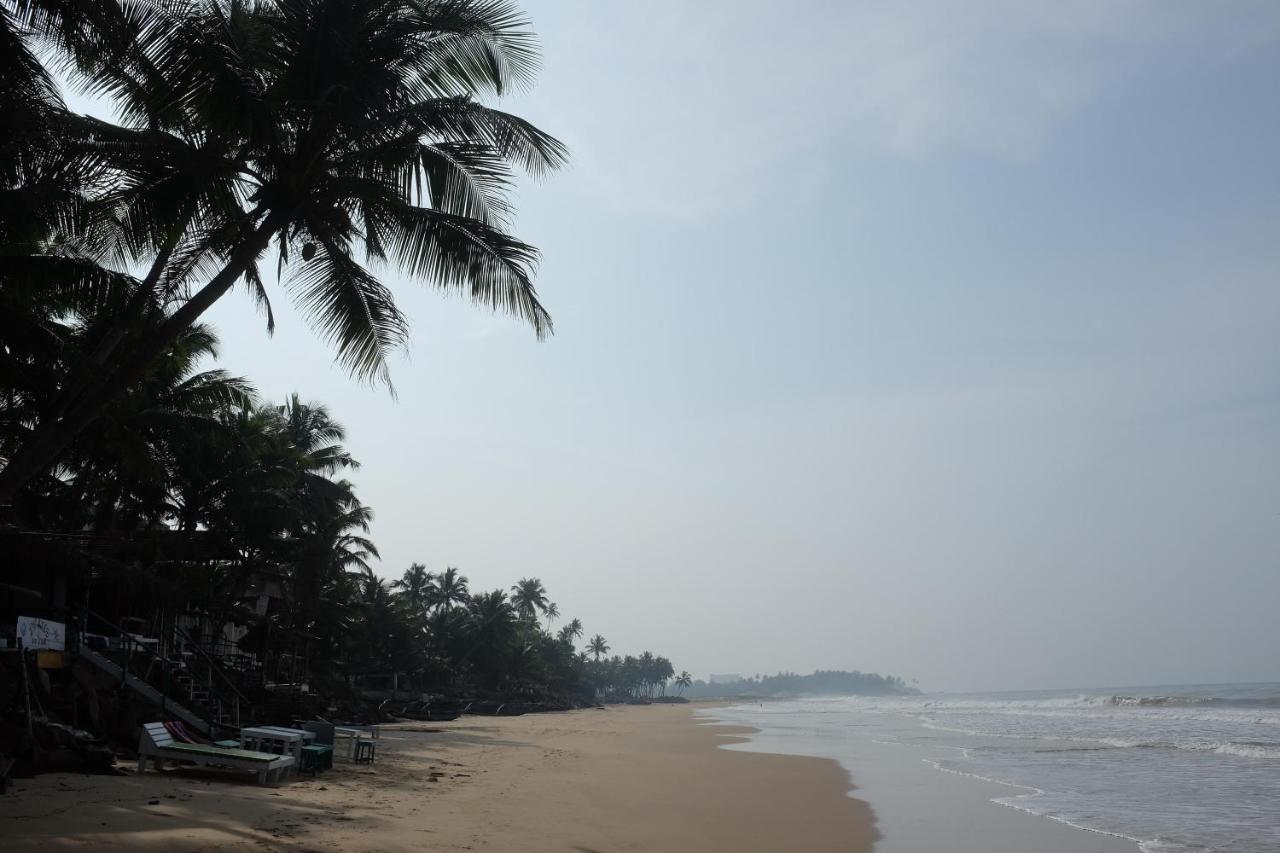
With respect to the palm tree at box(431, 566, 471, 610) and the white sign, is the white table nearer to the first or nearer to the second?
the white sign

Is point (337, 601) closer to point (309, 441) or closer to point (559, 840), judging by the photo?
point (309, 441)

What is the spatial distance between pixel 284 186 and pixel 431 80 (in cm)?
218

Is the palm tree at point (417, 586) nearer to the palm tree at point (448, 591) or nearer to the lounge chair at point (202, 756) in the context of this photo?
the palm tree at point (448, 591)

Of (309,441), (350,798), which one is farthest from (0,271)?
(309,441)

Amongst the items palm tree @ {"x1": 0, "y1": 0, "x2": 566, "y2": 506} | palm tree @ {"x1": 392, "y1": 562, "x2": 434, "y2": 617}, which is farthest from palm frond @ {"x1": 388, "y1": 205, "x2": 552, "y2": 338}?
palm tree @ {"x1": 392, "y1": 562, "x2": 434, "y2": 617}

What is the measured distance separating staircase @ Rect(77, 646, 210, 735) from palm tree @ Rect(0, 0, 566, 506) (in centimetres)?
601

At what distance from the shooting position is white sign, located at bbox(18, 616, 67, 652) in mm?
11836

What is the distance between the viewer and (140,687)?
45.5 ft

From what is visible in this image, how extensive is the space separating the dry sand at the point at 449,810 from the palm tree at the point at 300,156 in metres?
3.01

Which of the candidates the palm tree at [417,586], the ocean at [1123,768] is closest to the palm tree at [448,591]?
the palm tree at [417,586]

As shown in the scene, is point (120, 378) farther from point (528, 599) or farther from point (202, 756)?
point (528, 599)

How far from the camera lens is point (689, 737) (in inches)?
1321

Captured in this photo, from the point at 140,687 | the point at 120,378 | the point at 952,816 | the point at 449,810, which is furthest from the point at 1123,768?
the point at 120,378

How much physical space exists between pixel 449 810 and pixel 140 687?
6614 mm
